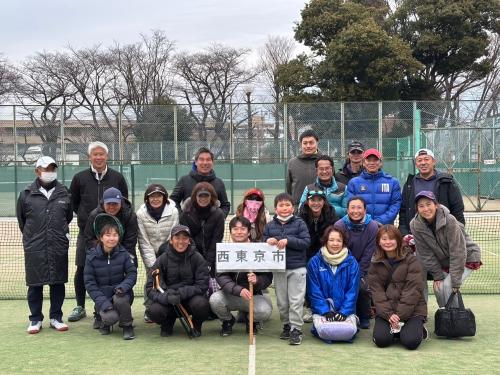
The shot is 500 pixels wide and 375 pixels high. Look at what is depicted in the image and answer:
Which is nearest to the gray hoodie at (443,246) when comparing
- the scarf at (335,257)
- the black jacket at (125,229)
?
the scarf at (335,257)

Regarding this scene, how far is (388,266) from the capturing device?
5352 millimetres

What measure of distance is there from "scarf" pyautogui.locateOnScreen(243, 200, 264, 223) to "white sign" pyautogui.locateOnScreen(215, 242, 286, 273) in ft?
2.23

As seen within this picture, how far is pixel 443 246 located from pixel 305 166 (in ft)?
5.43

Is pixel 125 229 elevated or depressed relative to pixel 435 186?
depressed

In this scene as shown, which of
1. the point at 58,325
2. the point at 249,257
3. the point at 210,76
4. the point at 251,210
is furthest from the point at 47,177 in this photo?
the point at 210,76

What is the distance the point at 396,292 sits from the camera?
528 centimetres

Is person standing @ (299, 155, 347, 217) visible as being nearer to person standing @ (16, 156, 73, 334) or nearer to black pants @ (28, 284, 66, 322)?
person standing @ (16, 156, 73, 334)

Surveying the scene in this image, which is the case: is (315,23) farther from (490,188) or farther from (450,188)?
(450,188)

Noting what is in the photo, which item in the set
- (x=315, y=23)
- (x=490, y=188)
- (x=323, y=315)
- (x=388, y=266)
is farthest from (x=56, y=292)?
(x=315, y=23)

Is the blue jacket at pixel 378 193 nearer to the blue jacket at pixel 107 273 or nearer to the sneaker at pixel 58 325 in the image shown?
the blue jacket at pixel 107 273

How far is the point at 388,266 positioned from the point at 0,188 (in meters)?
17.7

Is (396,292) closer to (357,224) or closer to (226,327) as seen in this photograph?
(357,224)

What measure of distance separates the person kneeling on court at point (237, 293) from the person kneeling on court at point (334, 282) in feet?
1.40

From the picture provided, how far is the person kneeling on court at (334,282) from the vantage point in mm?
5395
